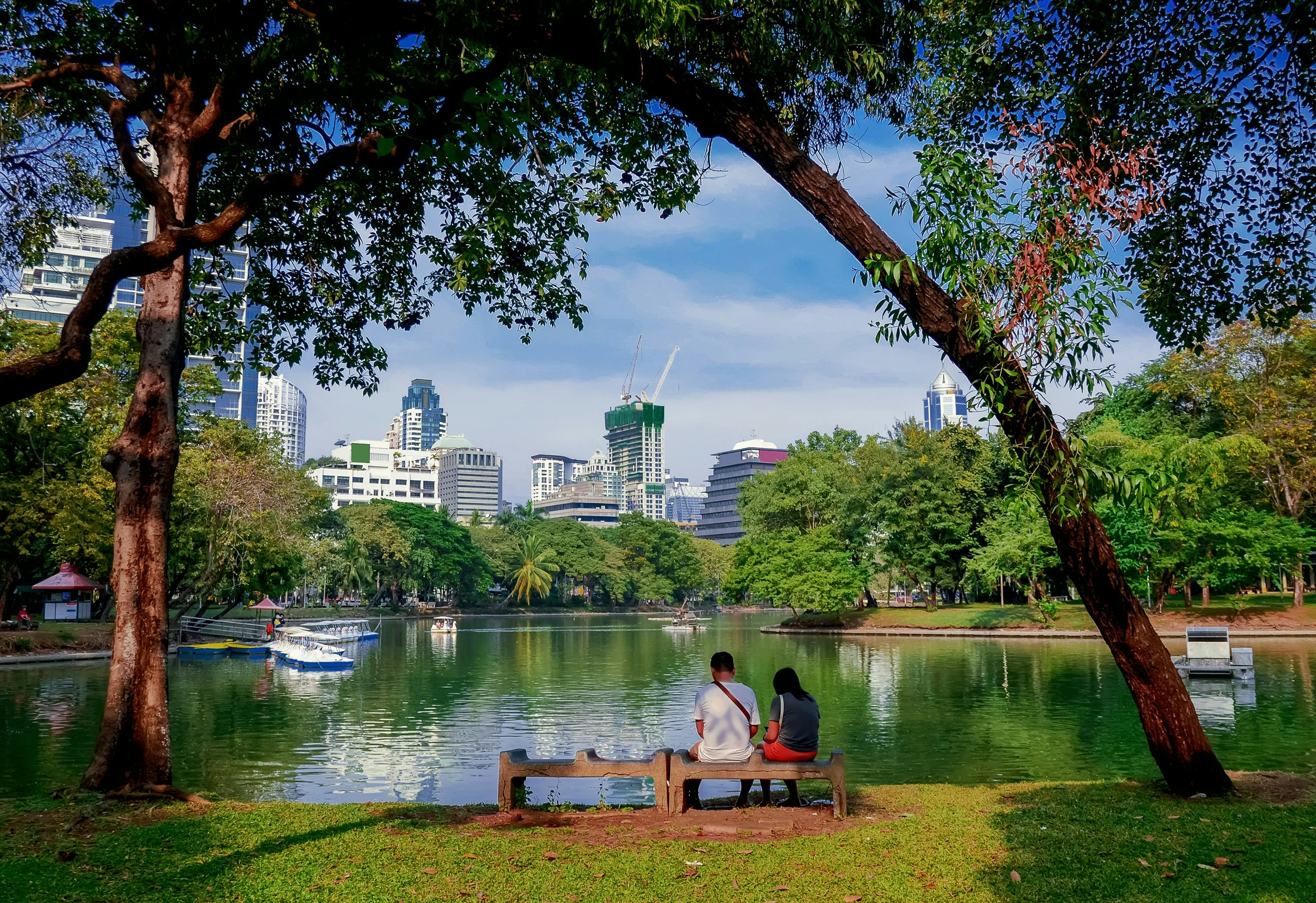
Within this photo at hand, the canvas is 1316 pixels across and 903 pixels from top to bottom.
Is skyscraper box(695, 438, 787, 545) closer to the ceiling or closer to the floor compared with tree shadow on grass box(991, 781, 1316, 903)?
closer to the ceiling

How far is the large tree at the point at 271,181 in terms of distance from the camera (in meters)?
6.51

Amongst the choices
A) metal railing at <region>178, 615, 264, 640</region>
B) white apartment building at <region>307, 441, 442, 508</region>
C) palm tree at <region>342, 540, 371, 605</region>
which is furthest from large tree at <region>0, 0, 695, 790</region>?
white apartment building at <region>307, 441, 442, 508</region>

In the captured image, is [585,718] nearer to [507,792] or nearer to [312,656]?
[507,792]

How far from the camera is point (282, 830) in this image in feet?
22.5

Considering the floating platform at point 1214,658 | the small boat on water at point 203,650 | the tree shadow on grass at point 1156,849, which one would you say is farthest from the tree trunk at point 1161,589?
the small boat on water at point 203,650

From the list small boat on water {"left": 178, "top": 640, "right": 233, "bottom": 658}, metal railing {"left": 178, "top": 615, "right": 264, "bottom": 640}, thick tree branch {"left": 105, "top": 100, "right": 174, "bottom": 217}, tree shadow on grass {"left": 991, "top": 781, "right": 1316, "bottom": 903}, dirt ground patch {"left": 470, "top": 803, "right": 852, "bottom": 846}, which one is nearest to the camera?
tree shadow on grass {"left": 991, "top": 781, "right": 1316, "bottom": 903}

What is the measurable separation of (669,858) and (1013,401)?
4.19 metres

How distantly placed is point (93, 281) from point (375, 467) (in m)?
195

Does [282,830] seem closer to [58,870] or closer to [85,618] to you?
[58,870]

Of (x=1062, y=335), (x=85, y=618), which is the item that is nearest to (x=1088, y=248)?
(x=1062, y=335)

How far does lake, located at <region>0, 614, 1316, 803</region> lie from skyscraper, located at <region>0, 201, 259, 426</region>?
6.35 metres

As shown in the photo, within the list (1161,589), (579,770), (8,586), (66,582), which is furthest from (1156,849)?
(1161,589)

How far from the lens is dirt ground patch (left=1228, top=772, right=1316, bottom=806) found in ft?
24.2

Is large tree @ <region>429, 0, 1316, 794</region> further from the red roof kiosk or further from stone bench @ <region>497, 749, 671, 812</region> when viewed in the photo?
the red roof kiosk
